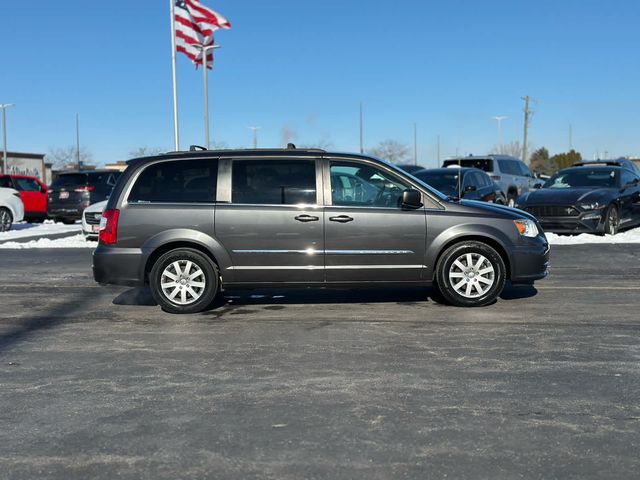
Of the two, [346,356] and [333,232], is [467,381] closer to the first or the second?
[346,356]

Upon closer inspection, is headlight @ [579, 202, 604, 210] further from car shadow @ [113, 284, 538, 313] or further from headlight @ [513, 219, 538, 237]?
headlight @ [513, 219, 538, 237]

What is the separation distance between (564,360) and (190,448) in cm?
308

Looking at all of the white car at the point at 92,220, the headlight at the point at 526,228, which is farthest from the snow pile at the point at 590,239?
the white car at the point at 92,220

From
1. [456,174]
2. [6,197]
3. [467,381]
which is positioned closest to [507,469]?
A: [467,381]

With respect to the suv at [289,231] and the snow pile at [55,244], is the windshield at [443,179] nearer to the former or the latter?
the snow pile at [55,244]

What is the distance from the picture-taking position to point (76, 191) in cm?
2256

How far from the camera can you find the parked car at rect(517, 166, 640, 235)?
48.6ft

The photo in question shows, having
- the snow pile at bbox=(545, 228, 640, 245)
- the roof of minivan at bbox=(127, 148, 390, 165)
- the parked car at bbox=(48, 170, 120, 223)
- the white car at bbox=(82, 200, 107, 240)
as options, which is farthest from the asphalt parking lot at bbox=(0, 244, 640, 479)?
the parked car at bbox=(48, 170, 120, 223)

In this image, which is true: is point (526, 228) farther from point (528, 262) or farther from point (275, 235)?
point (275, 235)

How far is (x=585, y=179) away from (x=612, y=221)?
57.8 inches

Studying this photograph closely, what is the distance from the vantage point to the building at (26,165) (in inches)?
2405

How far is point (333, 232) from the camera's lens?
7637 millimetres

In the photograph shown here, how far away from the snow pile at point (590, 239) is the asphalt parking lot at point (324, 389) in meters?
6.44

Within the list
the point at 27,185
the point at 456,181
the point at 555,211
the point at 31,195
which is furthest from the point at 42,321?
the point at 27,185
